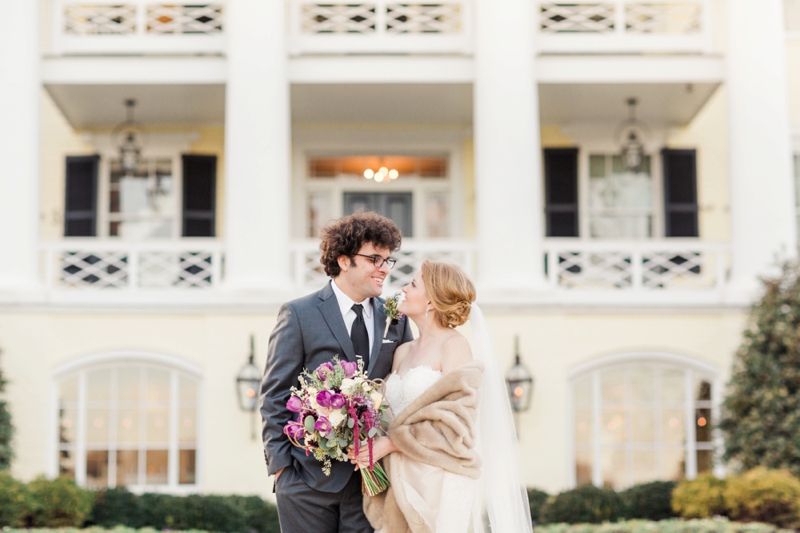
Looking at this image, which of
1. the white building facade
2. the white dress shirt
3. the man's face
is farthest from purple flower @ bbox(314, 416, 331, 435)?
the white building facade

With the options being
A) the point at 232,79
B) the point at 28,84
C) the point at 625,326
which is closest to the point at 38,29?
the point at 28,84

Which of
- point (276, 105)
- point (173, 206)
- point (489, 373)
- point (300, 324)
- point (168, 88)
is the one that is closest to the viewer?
point (300, 324)

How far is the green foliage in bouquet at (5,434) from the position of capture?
10.8 meters

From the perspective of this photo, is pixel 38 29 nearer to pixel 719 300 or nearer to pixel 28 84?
pixel 28 84

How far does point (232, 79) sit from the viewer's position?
1194 cm

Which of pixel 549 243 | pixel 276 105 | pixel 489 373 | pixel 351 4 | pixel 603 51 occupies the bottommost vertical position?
pixel 489 373

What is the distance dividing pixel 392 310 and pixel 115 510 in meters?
6.68

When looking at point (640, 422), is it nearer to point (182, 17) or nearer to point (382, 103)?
point (382, 103)

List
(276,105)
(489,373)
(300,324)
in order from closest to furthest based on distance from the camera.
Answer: (300,324) < (489,373) < (276,105)

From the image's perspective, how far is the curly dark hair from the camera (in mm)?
4602

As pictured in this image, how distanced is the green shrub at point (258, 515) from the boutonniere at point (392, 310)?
5.96 metres

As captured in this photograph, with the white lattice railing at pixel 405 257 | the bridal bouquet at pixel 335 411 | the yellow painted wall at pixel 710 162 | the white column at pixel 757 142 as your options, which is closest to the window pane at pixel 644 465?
the white column at pixel 757 142

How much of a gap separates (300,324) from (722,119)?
474 inches

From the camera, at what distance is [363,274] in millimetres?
4664
